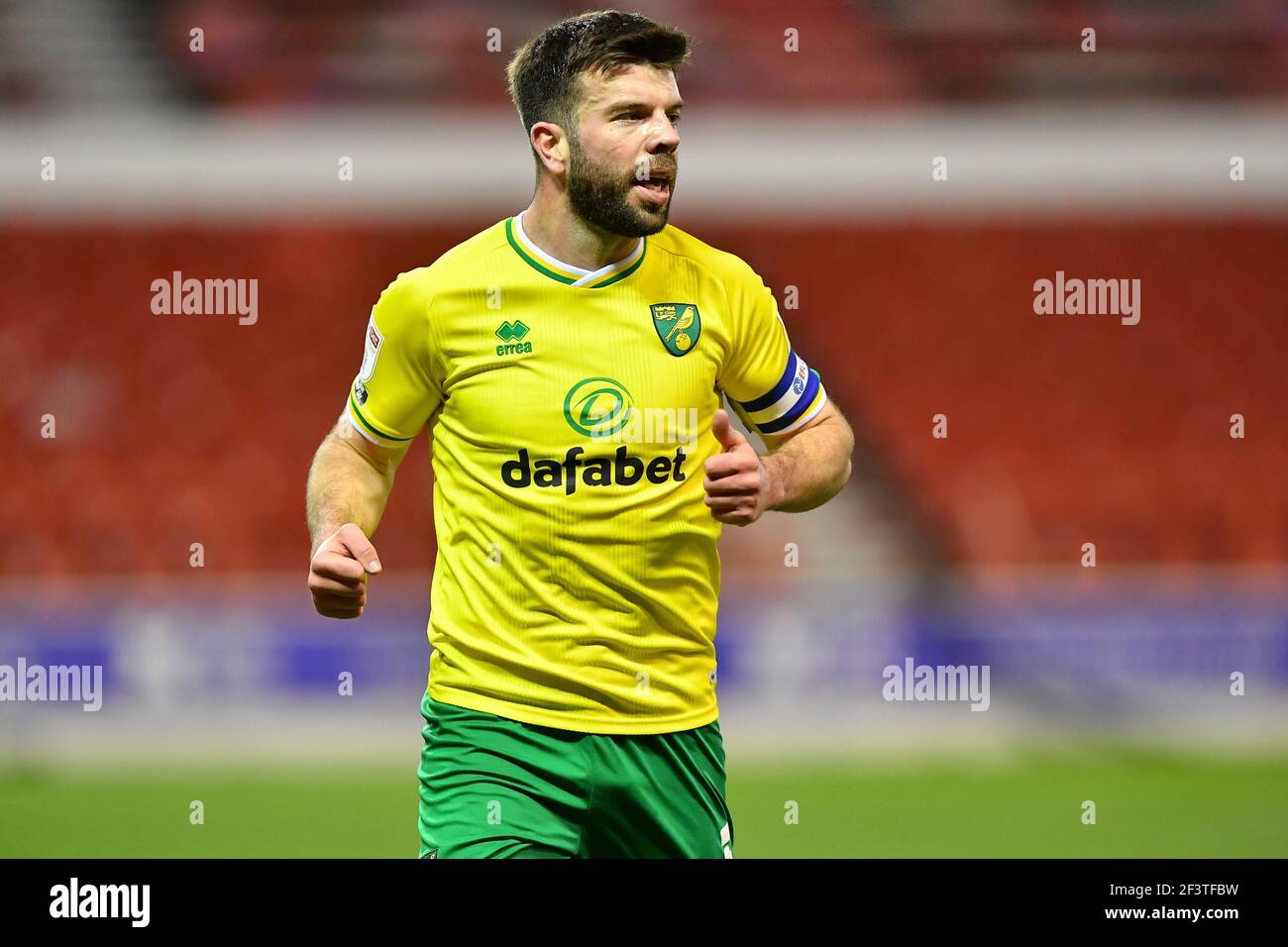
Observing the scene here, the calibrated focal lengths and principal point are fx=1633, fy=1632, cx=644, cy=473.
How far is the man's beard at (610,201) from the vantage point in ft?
11.4

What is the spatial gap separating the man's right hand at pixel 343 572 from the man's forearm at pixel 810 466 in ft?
2.82

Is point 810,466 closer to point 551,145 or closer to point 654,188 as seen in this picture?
point 654,188

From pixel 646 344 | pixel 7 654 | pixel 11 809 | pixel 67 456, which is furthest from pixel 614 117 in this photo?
pixel 67 456

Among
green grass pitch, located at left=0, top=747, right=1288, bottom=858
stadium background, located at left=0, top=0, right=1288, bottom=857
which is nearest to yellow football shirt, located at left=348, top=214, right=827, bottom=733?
green grass pitch, located at left=0, top=747, right=1288, bottom=858

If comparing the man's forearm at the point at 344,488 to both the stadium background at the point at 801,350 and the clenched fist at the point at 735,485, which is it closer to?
the clenched fist at the point at 735,485

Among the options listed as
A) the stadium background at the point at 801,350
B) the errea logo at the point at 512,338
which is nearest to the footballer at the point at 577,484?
the errea logo at the point at 512,338

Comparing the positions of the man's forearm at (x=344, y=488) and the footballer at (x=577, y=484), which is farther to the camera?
the man's forearm at (x=344, y=488)

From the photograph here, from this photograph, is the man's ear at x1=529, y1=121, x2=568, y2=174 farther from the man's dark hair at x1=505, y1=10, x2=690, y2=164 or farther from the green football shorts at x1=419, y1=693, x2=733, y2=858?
the green football shorts at x1=419, y1=693, x2=733, y2=858

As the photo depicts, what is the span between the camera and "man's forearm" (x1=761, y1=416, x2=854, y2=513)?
3535 mm

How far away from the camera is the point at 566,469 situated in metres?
3.46

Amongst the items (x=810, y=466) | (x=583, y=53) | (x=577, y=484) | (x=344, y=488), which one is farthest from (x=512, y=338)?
(x=810, y=466)

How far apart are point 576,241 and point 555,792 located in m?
1.19
